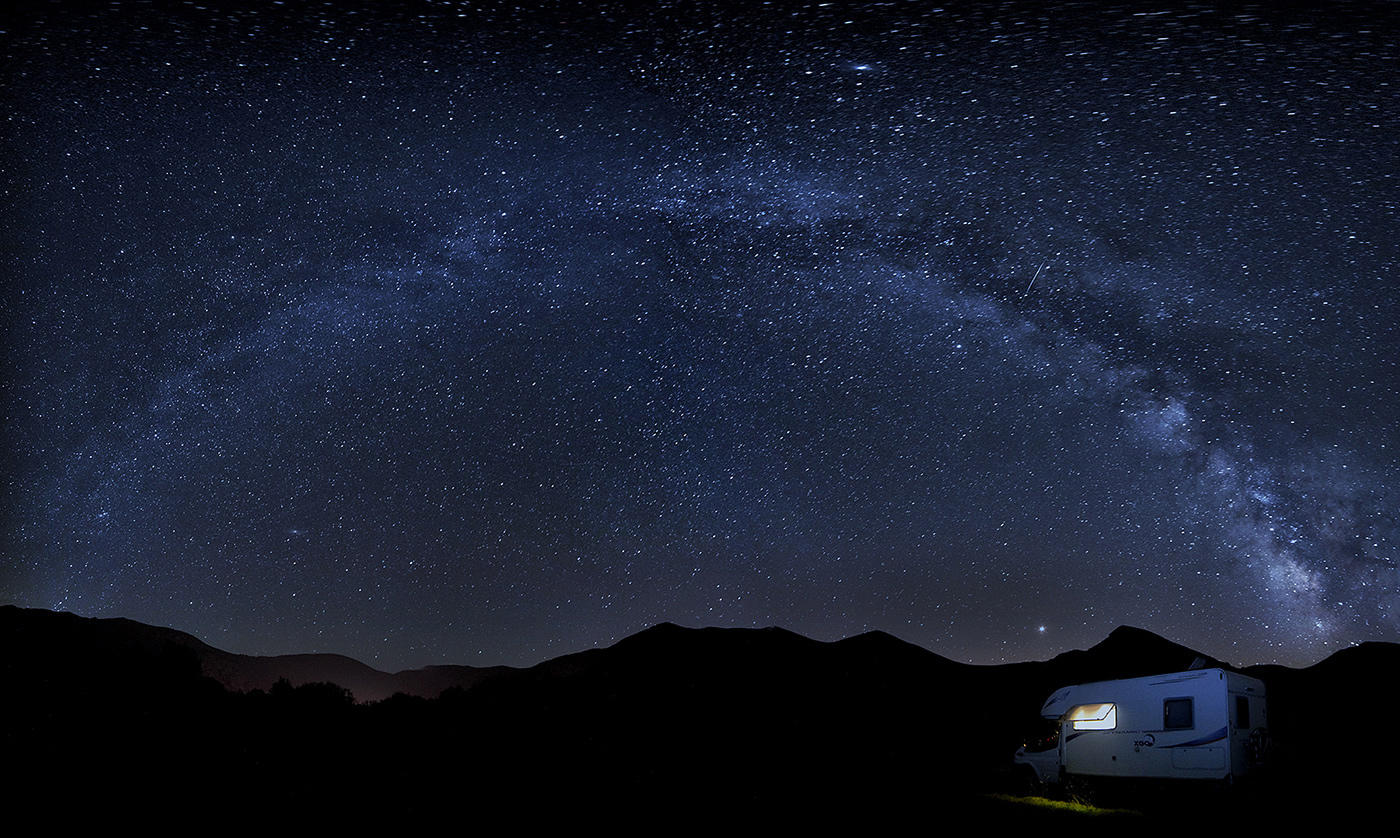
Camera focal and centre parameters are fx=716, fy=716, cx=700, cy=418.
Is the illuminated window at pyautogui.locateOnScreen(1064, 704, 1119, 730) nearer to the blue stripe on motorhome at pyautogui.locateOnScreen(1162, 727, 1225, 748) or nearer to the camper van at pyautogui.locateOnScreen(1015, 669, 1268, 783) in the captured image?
the camper van at pyautogui.locateOnScreen(1015, 669, 1268, 783)

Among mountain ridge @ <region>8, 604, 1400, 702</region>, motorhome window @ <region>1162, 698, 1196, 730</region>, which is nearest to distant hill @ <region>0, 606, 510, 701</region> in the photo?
mountain ridge @ <region>8, 604, 1400, 702</region>

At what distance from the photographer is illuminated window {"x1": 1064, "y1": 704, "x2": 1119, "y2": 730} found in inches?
527

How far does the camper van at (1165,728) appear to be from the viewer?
11.5 meters

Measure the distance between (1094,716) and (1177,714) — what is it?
6.11ft

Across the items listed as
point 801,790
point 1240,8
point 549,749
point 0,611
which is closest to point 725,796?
point 801,790

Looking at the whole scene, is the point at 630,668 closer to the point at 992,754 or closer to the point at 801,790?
the point at 992,754

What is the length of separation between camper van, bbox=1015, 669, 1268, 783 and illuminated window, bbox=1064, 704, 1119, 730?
2cm

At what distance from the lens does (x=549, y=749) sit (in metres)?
17.1

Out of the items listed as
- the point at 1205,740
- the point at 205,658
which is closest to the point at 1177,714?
the point at 1205,740

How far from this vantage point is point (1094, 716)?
1384cm

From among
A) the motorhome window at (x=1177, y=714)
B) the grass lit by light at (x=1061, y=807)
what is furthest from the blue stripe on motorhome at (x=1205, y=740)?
the grass lit by light at (x=1061, y=807)

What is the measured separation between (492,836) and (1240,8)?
11.1 metres

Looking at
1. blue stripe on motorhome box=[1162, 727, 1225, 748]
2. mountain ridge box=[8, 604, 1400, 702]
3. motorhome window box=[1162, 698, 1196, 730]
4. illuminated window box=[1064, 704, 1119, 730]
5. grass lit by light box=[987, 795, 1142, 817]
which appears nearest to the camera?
grass lit by light box=[987, 795, 1142, 817]

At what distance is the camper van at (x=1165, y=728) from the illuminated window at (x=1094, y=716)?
0.7 inches
